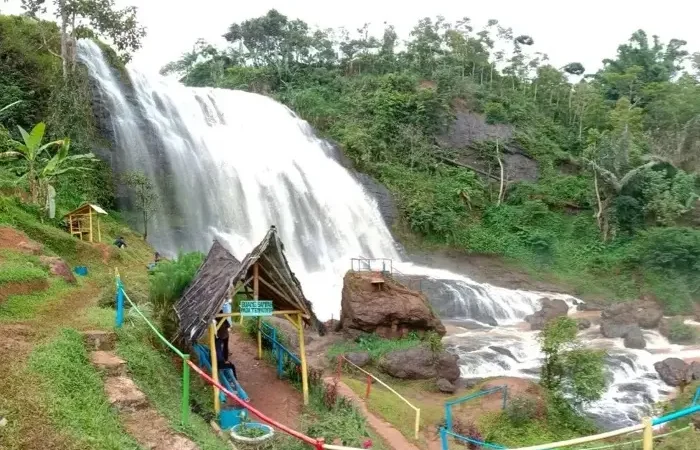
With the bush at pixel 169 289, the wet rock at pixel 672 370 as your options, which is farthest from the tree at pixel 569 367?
the bush at pixel 169 289

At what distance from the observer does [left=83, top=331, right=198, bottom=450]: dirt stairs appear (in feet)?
21.0

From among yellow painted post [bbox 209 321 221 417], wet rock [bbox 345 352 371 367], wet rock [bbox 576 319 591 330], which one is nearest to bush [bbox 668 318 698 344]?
wet rock [bbox 576 319 591 330]

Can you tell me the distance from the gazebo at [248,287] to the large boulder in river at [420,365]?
5.76 meters

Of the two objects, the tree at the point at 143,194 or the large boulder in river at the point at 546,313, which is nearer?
the tree at the point at 143,194

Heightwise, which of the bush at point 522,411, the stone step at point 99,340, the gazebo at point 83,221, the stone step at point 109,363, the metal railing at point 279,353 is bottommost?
the bush at point 522,411

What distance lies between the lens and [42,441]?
17.9 ft

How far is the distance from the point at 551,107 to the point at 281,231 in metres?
29.2

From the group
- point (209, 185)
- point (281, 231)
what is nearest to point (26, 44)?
point (209, 185)

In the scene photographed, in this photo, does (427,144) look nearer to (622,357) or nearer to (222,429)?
(622,357)

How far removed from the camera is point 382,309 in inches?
722

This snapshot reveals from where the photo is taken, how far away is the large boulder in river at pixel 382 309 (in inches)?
720

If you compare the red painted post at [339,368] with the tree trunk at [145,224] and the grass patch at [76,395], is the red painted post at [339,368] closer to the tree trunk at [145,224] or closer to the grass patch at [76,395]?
the grass patch at [76,395]

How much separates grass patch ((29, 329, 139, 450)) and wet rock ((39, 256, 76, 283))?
15.6ft

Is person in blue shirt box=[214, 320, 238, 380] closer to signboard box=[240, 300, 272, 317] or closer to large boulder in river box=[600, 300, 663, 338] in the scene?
signboard box=[240, 300, 272, 317]
